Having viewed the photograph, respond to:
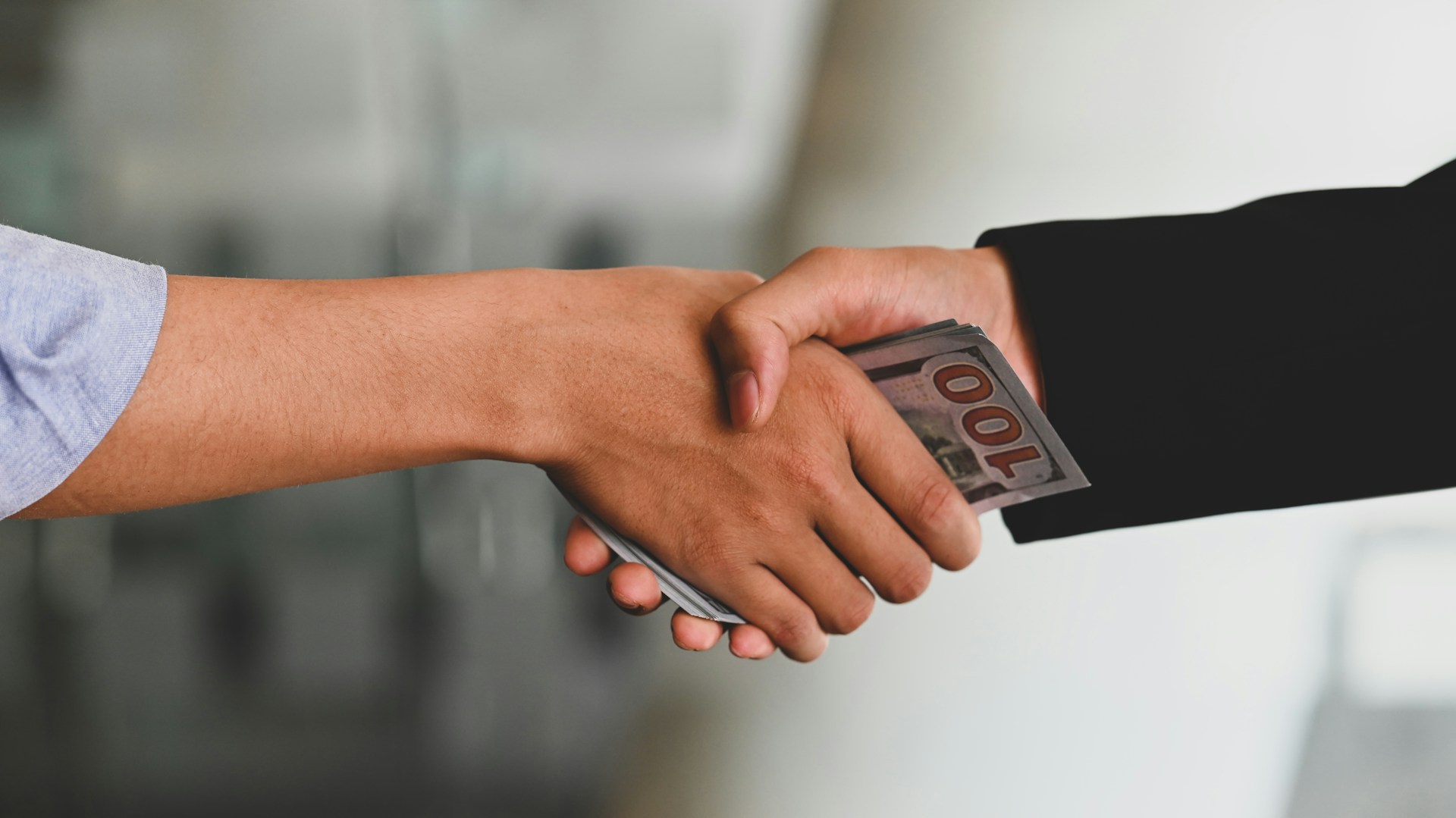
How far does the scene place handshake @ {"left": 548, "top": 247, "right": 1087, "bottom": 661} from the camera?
32.9 inches

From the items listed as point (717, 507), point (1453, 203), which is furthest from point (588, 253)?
point (1453, 203)

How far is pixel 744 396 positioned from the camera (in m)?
0.78

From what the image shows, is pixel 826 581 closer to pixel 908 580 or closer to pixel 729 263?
pixel 908 580

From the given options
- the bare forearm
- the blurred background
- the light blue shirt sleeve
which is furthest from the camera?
the blurred background

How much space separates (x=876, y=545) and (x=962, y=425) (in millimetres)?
150

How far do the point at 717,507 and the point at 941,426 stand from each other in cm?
25

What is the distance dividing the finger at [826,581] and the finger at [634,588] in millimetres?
122

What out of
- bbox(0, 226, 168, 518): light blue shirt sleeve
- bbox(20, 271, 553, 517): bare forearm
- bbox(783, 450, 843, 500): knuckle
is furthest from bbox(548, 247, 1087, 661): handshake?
bbox(0, 226, 168, 518): light blue shirt sleeve

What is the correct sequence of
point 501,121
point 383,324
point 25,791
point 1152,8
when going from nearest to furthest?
1. point 383,324
2. point 1152,8
3. point 501,121
4. point 25,791

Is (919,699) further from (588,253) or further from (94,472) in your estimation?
(94,472)

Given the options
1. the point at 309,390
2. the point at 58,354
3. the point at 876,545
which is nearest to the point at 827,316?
the point at 876,545

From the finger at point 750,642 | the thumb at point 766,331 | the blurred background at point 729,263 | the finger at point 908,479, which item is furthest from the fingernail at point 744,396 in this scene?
the blurred background at point 729,263

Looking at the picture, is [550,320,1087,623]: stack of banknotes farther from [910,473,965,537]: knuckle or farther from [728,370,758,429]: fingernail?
[728,370,758,429]: fingernail

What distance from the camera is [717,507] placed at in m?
0.86
